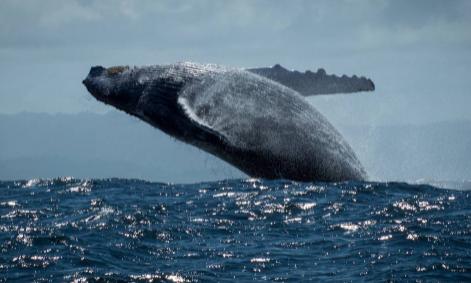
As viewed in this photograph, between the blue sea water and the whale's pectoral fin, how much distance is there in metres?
1.92

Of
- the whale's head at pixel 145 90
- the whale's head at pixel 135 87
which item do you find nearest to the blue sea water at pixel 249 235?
the whale's head at pixel 145 90

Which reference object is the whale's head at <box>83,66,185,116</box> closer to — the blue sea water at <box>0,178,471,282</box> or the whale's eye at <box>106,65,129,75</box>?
the whale's eye at <box>106,65,129,75</box>

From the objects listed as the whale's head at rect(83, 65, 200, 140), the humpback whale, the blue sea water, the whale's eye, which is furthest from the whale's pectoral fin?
the whale's eye

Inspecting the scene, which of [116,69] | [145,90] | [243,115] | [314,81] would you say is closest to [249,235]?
[243,115]

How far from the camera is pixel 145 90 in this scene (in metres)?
11.0

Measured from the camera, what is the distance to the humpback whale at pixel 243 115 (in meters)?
10.5

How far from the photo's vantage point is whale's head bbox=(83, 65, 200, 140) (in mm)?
10656

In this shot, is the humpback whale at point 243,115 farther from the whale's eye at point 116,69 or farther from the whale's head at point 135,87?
the whale's eye at point 116,69

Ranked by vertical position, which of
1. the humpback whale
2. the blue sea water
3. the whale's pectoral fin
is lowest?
the blue sea water

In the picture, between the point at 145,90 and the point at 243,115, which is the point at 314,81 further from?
the point at 145,90

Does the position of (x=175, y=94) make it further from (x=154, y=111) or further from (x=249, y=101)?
(x=249, y=101)

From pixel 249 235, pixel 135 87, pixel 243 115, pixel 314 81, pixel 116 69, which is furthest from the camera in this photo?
pixel 314 81

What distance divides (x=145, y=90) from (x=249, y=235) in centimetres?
384

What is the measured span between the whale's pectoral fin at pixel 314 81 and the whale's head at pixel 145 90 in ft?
5.32
